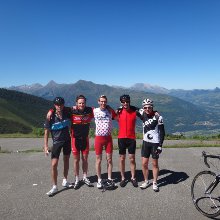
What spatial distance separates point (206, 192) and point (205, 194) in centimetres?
9

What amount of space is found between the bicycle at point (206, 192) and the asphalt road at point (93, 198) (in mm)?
222

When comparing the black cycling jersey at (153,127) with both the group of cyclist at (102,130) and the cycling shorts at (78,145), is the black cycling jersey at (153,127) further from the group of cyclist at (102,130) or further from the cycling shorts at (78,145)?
the cycling shorts at (78,145)

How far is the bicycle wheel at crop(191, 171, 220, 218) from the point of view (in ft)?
23.7

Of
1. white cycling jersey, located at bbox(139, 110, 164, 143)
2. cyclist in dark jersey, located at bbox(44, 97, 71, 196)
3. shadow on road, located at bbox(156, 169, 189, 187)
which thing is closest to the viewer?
cyclist in dark jersey, located at bbox(44, 97, 71, 196)

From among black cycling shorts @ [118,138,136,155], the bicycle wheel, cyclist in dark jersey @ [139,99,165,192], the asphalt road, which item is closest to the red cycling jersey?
black cycling shorts @ [118,138,136,155]

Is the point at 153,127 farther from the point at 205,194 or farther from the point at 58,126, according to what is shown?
the point at 58,126

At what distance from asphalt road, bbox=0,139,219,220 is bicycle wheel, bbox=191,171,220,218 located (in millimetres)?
216

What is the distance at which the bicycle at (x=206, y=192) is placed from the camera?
23.6 ft

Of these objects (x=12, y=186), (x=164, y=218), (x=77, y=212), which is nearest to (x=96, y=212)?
(x=77, y=212)

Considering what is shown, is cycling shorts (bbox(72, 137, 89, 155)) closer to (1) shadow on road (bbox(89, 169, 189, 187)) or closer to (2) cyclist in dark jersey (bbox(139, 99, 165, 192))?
(1) shadow on road (bbox(89, 169, 189, 187))

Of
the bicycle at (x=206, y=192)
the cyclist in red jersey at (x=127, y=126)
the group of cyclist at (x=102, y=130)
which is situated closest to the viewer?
the bicycle at (x=206, y=192)

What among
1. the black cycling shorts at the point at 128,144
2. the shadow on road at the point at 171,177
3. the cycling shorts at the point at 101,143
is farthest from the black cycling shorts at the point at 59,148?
the shadow on road at the point at 171,177

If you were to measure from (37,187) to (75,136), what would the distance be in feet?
6.41

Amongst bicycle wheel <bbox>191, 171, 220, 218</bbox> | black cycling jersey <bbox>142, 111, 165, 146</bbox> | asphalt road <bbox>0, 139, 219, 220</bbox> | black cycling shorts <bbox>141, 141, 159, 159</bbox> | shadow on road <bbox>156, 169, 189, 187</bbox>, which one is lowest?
asphalt road <bbox>0, 139, 219, 220</bbox>
